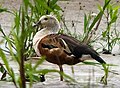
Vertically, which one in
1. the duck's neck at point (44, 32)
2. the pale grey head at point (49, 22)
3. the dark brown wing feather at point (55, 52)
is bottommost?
the dark brown wing feather at point (55, 52)

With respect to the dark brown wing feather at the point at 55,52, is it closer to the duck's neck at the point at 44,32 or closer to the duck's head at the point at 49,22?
the duck's neck at the point at 44,32

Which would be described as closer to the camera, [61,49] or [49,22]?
[61,49]

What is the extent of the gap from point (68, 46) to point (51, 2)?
2.04ft

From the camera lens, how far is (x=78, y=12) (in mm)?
12469

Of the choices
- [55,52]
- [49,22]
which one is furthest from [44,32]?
[55,52]

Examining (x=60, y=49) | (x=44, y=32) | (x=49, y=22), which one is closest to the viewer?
(x=60, y=49)

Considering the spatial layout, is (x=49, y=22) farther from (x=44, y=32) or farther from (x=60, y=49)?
(x=60, y=49)

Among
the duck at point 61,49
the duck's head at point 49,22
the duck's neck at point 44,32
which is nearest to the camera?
the duck at point 61,49

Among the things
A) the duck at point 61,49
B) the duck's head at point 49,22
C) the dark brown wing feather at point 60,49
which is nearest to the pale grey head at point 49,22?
the duck's head at point 49,22

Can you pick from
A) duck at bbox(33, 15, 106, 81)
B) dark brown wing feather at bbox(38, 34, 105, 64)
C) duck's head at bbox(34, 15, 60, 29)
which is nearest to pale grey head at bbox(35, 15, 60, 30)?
duck's head at bbox(34, 15, 60, 29)

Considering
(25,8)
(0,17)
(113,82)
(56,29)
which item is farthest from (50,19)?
(0,17)

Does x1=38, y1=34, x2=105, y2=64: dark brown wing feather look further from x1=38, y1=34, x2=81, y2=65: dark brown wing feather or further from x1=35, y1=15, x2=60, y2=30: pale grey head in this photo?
x1=35, y1=15, x2=60, y2=30: pale grey head

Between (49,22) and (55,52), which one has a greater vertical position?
(49,22)

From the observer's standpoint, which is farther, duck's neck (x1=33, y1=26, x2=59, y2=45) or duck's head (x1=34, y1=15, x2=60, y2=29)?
duck's head (x1=34, y1=15, x2=60, y2=29)
